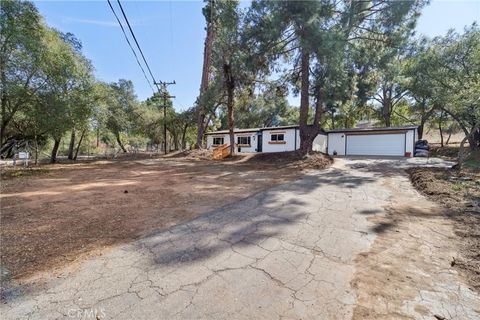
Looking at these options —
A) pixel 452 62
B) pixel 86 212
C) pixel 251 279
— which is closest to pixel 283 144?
pixel 452 62

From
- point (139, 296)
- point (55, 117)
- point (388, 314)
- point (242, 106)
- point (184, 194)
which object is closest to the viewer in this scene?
point (388, 314)

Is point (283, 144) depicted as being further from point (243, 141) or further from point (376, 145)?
point (376, 145)

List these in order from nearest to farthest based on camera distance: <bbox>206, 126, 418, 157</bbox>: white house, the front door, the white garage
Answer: the white garage < <bbox>206, 126, 418, 157</bbox>: white house < the front door

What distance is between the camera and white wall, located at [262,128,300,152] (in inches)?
754

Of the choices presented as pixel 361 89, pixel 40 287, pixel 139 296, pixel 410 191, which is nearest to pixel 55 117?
pixel 40 287

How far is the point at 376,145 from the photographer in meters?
19.0

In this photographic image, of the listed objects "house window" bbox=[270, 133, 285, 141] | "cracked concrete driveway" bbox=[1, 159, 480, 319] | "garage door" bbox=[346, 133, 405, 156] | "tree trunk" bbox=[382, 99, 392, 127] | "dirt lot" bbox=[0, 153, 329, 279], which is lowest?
"cracked concrete driveway" bbox=[1, 159, 480, 319]

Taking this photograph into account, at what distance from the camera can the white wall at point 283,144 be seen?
62.8 feet

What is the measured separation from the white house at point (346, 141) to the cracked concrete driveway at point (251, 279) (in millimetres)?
15845

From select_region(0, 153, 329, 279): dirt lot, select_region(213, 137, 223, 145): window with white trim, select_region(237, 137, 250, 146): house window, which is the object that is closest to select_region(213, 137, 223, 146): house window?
select_region(213, 137, 223, 145): window with white trim

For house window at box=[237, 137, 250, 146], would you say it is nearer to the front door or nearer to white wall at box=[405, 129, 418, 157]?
the front door

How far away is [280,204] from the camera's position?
516cm

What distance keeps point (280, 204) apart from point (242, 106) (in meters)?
15.4

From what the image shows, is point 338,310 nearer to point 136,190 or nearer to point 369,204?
point 369,204
